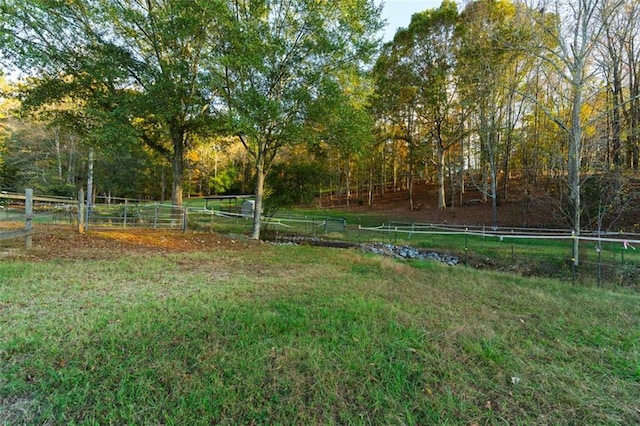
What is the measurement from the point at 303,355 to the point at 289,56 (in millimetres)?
9894

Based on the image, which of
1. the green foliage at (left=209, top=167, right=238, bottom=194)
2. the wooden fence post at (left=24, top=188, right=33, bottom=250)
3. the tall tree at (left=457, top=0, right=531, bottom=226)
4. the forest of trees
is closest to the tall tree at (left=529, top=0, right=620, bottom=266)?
the forest of trees

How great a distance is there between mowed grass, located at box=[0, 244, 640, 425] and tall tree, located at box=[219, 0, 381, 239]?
259 inches

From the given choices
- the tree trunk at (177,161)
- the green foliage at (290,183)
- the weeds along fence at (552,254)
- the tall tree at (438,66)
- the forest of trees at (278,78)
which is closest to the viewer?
the weeds along fence at (552,254)

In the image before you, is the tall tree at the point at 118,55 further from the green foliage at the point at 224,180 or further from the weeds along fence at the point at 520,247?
the green foliage at the point at 224,180

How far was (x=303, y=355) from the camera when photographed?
2.68 metres

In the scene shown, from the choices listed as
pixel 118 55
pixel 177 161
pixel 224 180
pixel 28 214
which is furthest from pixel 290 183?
pixel 224 180

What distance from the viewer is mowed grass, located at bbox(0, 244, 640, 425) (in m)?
2.10

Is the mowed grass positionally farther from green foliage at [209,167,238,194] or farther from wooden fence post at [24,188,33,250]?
green foliage at [209,167,238,194]

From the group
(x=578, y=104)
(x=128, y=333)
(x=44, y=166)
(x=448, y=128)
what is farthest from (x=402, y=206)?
(x=44, y=166)

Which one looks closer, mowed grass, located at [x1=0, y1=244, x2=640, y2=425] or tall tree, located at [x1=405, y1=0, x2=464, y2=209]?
mowed grass, located at [x1=0, y1=244, x2=640, y2=425]

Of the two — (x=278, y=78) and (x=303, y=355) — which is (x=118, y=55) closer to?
(x=278, y=78)

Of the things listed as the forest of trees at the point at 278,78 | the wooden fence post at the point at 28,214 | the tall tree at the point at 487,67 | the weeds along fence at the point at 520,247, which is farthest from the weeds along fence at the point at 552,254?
the wooden fence post at the point at 28,214

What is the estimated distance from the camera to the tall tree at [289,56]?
941 cm

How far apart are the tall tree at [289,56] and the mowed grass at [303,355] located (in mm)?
6585
